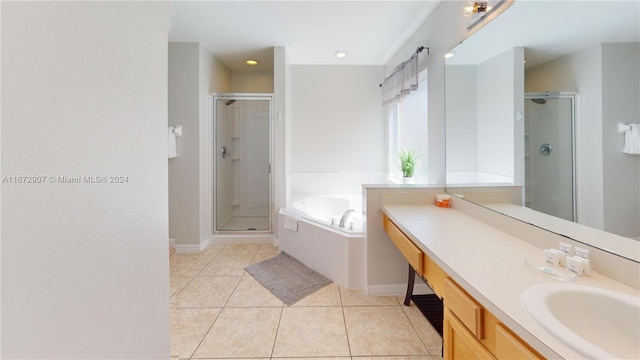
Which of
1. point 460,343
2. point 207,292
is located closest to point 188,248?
point 207,292

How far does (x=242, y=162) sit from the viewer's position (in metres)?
3.62

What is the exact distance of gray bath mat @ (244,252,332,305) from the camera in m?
2.19

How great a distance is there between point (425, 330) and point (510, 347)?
3.94 feet

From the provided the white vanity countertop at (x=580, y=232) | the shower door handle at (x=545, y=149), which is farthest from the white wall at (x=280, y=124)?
the shower door handle at (x=545, y=149)

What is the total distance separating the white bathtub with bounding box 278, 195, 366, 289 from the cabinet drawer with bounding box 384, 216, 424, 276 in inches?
17.2

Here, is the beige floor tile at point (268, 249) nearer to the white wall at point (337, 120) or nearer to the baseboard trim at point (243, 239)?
the baseboard trim at point (243, 239)

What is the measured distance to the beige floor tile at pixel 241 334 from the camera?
1552 millimetres

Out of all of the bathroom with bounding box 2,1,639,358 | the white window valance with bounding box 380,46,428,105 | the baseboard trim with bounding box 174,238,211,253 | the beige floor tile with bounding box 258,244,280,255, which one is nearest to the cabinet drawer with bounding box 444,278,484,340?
the bathroom with bounding box 2,1,639,358

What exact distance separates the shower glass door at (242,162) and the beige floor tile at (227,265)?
579mm

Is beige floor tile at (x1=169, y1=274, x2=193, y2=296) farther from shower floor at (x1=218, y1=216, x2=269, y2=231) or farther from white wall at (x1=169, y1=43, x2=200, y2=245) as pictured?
shower floor at (x1=218, y1=216, x2=269, y2=231)

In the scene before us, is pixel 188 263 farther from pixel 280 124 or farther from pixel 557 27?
pixel 557 27

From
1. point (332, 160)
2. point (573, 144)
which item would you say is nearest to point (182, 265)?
point (332, 160)

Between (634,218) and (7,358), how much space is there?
1649mm

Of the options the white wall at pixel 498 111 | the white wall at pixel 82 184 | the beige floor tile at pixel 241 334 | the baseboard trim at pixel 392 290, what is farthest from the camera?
the baseboard trim at pixel 392 290
